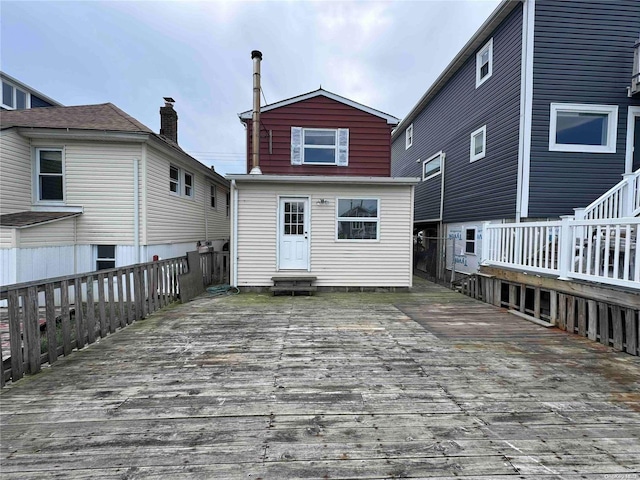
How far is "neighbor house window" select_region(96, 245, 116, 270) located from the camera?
729cm

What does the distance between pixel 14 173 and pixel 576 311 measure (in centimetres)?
1138

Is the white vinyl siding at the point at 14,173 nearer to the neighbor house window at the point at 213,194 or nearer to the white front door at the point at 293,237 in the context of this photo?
the neighbor house window at the point at 213,194

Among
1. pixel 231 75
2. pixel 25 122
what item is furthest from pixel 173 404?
pixel 231 75

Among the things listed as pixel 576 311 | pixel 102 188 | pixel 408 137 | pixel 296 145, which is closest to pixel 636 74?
pixel 576 311

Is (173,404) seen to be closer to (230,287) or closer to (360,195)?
(230,287)

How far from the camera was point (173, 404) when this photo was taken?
2.54 m

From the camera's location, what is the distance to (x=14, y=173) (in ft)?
22.0

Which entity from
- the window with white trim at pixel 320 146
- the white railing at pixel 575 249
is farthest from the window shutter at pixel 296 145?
the white railing at pixel 575 249

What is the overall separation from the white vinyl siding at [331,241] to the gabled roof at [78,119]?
3262 mm

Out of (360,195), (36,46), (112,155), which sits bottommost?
(360,195)

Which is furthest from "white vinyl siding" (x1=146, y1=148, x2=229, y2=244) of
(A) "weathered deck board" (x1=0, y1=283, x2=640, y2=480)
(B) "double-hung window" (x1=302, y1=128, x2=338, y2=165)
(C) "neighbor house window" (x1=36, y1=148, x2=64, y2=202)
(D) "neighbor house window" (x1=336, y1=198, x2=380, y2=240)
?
(D) "neighbor house window" (x1=336, y1=198, x2=380, y2=240)

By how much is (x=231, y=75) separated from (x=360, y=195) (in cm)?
1306

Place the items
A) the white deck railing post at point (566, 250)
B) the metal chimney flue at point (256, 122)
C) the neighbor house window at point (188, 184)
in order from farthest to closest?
the neighbor house window at point (188, 184)
the metal chimney flue at point (256, 122)
the white deck railing post at point (566, 250)

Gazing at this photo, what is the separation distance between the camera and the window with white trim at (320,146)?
30.1 feet
